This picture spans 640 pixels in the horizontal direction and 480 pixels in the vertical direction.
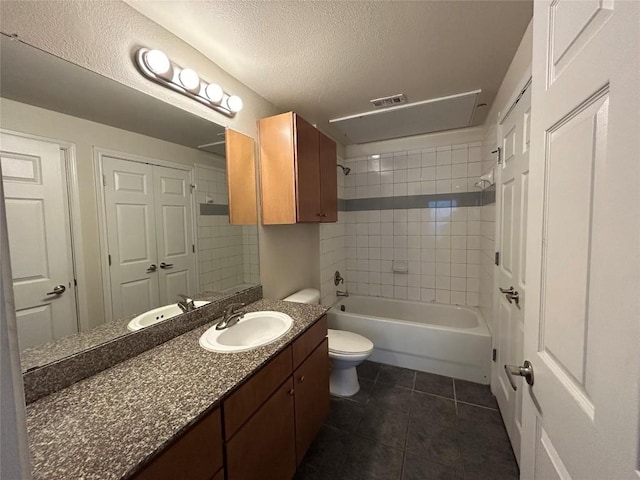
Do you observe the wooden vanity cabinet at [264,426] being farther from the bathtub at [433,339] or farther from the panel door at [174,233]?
the bathtub at [433,339]

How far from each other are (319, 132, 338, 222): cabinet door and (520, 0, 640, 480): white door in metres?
1.53

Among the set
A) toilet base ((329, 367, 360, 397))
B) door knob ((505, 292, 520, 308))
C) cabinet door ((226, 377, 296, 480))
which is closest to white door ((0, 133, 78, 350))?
cabinet door ((226, 377, 296, 480))

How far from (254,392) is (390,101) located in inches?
84.1

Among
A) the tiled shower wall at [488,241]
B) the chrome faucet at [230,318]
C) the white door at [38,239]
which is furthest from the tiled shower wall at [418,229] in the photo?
the white door at [38,239]

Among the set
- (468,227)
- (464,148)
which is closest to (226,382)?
(468,227)

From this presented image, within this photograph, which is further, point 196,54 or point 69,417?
point 196,54

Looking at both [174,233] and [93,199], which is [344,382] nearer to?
[174,233]

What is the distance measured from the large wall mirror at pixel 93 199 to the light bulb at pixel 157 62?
0.42 ft

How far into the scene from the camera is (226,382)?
0.90 metres

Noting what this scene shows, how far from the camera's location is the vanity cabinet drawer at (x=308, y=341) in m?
1.29

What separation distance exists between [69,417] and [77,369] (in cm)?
23

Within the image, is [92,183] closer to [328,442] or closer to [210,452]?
[210,452]

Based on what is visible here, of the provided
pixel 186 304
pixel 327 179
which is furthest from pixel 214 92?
pixel 186 304

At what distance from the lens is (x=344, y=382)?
203cm
